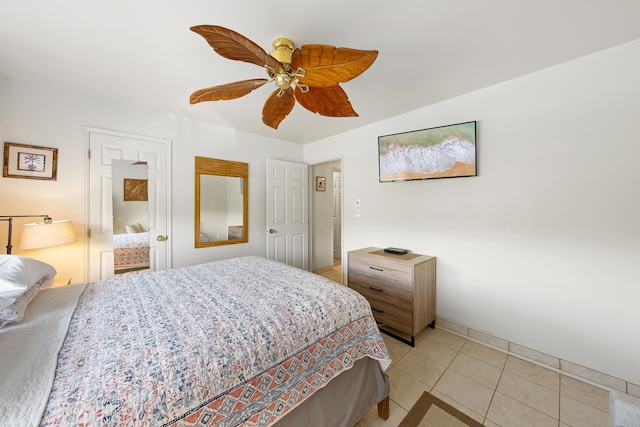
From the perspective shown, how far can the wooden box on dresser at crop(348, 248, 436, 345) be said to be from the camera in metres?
2.21

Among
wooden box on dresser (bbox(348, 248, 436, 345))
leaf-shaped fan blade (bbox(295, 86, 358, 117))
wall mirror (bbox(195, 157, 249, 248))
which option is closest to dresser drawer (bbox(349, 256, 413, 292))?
wooden box on dresser (bbox(348, 248, 436, 345))

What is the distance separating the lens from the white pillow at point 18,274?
3.71ft

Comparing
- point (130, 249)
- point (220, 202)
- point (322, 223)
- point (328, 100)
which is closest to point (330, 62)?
point (328, 100)

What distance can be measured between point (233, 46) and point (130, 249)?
244cm

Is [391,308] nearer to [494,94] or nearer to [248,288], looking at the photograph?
[248,288]

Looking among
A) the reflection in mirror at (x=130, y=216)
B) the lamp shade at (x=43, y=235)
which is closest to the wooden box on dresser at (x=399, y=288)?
the reflection in mirror at (x=130, y=216)

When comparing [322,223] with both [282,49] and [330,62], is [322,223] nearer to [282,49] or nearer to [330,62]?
[282,49]

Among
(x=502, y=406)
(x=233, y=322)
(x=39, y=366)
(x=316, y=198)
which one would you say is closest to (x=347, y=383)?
(x=233, y=322)

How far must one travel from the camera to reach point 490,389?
1.70 metres

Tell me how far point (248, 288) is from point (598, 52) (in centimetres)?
293

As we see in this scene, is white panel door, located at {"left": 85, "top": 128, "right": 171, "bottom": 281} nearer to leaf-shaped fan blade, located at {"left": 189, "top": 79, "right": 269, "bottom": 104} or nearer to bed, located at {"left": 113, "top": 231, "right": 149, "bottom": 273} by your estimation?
bed, located at {"left": 113, "top": 231, "right": 149, "bottom": 273}

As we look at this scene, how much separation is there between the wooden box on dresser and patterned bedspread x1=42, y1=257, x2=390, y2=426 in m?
0.91

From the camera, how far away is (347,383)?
50.1 inches

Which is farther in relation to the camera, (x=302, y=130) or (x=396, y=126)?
(x=302, y=130)
